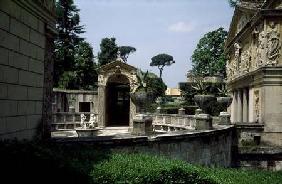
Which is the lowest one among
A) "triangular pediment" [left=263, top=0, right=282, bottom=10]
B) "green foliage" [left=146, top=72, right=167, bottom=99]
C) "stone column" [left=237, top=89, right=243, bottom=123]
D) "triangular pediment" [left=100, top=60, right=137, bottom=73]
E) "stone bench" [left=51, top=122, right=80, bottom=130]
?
"stone bench" [left=51, top=122, right=80, bottom=130]

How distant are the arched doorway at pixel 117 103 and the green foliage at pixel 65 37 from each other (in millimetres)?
12793

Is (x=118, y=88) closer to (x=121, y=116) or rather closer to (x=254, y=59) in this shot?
(x=121, y=116)

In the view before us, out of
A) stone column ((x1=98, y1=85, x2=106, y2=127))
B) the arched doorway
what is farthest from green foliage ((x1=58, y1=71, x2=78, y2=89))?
stone column ((x1=98, y1=85, x2=106, y2=127))

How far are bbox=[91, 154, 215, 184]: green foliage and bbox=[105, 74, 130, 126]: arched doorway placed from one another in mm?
24597

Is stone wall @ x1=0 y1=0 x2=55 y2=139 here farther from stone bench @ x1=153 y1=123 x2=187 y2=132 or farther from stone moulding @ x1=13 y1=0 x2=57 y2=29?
stone bench @ x1=153 y1=123 x2=187 y2=132

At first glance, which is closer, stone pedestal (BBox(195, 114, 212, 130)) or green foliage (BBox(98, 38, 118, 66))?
stone pedestal (BBox(195, 114, 212, 130))

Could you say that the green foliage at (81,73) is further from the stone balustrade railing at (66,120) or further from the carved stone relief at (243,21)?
the carved stone relief at (243,21)

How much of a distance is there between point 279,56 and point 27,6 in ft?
62.2

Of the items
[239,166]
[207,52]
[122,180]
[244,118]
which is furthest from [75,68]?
[122,180]

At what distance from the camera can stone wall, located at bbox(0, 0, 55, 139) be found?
8742mm

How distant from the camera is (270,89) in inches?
994

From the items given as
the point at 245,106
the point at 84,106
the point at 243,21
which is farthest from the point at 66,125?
the point at 243,21

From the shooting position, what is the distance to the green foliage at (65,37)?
4688cm

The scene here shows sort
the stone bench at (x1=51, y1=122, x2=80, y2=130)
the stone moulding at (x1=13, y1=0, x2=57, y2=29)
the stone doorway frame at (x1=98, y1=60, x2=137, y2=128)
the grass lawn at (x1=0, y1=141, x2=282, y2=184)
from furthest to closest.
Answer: the stone doorway frame at (x1=98, y1=60, x2=137, y2=128)
the stone bench at (x1=51, y1=122, x2=80, y2=130)
the stone moulding at (x1=13, y1=0, x2=57, y2=29)
the grass lawn at (x1=0, y1=141, x2=282, y2=184)
